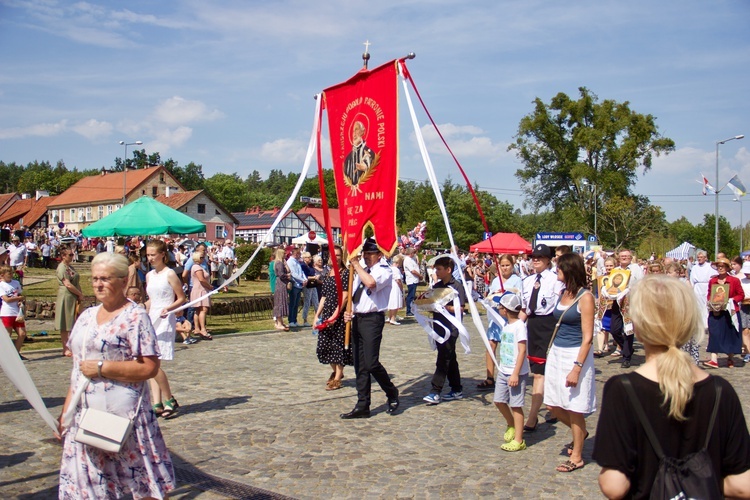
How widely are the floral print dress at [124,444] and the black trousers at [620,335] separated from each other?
358 inches

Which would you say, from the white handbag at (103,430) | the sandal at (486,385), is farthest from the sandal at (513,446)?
the white handbag at (103,430)

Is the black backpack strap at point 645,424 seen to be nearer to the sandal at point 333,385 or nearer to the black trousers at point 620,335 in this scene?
the sandal at point 333,385

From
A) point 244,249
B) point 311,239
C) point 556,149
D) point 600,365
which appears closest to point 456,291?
point 600,365

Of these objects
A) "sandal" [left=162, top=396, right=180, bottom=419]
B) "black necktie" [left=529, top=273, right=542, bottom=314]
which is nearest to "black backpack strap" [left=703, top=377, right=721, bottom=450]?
"black necktie" [left=529, top=273, right=542, bottom=314]

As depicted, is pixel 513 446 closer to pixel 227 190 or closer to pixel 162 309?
pixel 162 309

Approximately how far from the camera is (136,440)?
3.74 m

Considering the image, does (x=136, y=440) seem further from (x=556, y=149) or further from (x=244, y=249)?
(x=556, y=149)

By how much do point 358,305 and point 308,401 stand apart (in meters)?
1.60

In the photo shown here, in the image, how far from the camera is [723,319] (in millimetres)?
11469

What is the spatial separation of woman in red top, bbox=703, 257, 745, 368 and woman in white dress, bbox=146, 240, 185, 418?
28.5ft

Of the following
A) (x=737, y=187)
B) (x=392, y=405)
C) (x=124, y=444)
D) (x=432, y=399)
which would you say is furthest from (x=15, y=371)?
(x=737, y=187)

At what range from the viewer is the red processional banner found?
7.64 m

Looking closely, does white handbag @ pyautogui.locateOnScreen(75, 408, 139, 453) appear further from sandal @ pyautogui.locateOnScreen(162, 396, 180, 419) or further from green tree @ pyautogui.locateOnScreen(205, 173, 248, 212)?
green tree @ pyautogui.locateOnScreen(205, 173, 248, 212)

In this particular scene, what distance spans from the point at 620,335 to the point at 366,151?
6158mm
